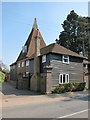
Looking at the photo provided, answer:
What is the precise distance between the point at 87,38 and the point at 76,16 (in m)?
7.27

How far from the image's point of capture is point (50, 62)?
1067 inches

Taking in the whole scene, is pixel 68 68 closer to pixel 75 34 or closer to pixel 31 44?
pixel 31 44

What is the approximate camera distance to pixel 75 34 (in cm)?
5234

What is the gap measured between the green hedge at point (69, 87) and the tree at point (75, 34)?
22.7 m

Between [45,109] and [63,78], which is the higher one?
[63,78]

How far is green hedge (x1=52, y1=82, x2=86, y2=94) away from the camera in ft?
85.2

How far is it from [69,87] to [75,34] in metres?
27.6

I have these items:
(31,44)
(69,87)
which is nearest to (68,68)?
(69,87)

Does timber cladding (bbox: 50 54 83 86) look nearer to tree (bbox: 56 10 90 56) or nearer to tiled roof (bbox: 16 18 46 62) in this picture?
tiled roof (bbox: 16 18 46 62)

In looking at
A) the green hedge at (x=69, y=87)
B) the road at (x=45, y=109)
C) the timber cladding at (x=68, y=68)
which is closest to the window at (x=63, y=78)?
the timber cladding at (x=68, y=68)

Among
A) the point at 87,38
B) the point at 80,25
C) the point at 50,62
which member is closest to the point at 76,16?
the point at 80,25

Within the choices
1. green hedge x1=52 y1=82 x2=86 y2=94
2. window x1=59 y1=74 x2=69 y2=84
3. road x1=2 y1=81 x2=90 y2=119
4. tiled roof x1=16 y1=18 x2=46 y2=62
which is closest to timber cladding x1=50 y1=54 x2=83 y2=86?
window x1=59 y1=74 x2=69 y2=84

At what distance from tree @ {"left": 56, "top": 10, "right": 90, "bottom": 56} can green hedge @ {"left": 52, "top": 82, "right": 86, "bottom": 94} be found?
22652 millimetres

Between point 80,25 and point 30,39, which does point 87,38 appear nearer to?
point 80,25
